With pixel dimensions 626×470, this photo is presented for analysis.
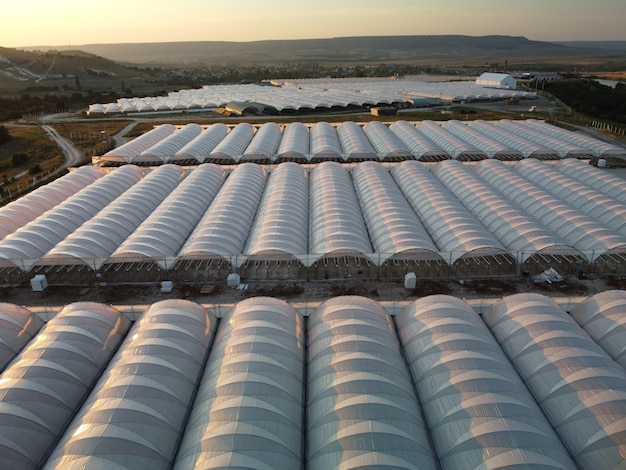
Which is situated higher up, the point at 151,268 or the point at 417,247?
the point at 417,247

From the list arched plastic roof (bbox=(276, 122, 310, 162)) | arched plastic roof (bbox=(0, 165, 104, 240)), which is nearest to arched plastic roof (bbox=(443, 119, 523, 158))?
arched plastic roof (bbox=(276, 122, 310, 162))

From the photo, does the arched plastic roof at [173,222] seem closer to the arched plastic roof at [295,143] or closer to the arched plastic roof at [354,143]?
the arched plastic roof at [295,143]

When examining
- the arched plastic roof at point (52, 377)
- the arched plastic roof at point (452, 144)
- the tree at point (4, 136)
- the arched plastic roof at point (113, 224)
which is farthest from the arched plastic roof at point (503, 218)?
the tree at point (4, 136)

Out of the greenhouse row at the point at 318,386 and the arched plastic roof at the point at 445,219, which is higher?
the arched plastic roof at the point at 445,219

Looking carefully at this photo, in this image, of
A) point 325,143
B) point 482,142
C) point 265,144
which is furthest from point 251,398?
point 482,142

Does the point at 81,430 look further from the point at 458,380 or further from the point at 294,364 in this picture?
the point at 458,380

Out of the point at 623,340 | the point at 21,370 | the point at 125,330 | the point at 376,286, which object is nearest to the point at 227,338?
the point at 125,330
